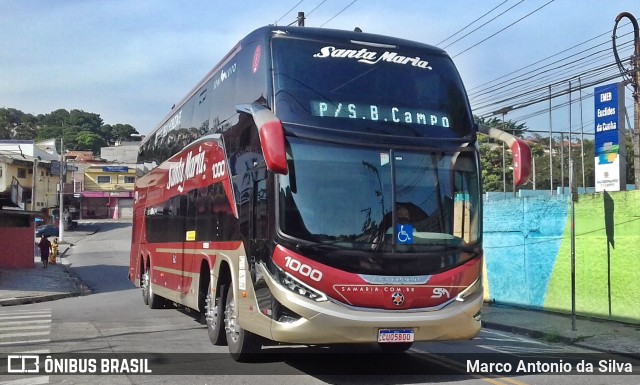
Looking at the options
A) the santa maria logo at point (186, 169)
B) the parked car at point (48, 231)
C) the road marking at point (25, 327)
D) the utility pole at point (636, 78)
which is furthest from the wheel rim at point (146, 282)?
the parked car at point (48, 231)

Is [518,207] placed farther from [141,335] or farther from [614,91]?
[141,335]

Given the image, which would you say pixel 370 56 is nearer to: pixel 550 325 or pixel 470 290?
pixel 470 290

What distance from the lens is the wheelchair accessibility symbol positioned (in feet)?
25.4

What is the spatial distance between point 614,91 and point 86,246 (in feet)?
152

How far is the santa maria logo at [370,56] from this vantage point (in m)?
8.42

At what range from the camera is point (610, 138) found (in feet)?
53.9

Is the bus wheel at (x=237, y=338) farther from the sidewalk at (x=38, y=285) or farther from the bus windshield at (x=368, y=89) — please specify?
the sidewalk at (x=38, y=285)

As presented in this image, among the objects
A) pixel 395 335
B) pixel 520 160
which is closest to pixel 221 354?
pixel 395 335

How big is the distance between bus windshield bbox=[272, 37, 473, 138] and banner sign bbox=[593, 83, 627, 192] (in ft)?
29.6

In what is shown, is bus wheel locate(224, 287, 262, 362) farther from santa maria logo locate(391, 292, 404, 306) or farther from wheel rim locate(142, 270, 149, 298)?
wheel rim locate(142, 270, 149, 298)

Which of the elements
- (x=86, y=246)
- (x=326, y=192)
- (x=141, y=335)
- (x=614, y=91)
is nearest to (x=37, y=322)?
(x=141, y=335)

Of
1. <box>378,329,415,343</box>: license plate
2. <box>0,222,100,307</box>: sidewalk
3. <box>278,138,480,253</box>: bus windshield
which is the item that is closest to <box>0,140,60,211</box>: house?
<box>0,222,100,307</box>: sidewalk

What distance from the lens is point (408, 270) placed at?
7703 mm

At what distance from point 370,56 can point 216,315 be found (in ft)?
14.7
